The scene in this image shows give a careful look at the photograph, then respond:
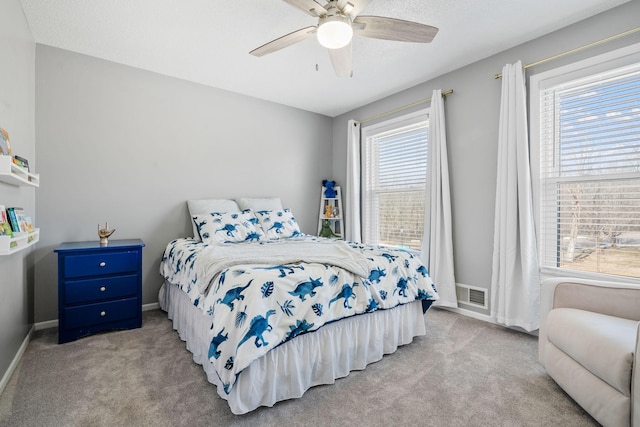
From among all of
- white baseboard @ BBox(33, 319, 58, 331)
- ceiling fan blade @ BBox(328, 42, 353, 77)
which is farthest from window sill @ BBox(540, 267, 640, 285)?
white baseboard @ BBox(33, 319, 58, 331)

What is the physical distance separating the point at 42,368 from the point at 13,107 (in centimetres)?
167

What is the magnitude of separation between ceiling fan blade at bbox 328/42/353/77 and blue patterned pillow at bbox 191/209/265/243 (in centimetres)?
169

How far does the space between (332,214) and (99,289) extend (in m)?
2.76

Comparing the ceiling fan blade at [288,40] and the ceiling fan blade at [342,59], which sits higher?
the ceiling fan blade at [288,40]

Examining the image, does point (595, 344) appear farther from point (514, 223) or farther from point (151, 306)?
point (151, 306)

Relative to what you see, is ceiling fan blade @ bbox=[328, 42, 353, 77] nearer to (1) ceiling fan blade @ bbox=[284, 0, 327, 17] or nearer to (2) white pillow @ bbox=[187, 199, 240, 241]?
(1) ceiling fan blade @ bbox=[284, 0, 327, 17]

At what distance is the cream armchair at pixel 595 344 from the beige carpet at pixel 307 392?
0.15m

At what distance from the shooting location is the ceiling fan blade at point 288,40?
192 centimetres

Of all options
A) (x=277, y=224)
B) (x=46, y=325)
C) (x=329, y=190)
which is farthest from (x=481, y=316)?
(x=46, y=325)

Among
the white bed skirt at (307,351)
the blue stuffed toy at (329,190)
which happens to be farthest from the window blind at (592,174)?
the blue stuffed toy at (329,190)

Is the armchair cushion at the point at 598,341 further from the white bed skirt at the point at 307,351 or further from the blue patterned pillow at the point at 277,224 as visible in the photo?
the blue patterned pillow at the point at 277,224

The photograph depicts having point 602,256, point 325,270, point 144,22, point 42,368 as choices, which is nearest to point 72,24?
point 144,22

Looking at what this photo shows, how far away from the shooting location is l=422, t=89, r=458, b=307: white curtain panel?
9.96 ft

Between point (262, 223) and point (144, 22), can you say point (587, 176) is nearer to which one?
point (262, 223)
